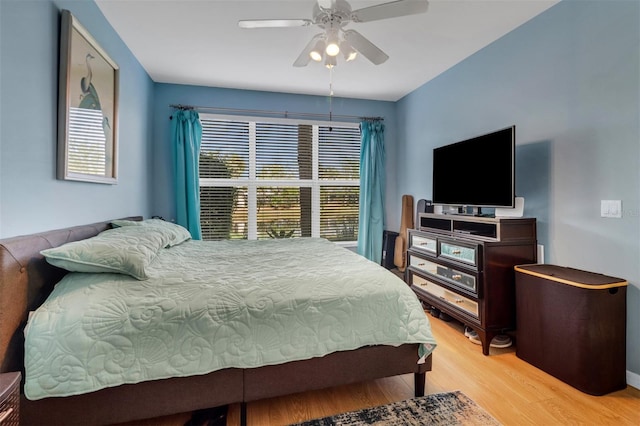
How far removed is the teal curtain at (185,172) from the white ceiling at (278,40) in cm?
52

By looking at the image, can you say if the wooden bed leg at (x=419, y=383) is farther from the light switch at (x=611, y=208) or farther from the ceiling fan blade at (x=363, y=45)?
the ceiling fan blade at (x=363, y=45)

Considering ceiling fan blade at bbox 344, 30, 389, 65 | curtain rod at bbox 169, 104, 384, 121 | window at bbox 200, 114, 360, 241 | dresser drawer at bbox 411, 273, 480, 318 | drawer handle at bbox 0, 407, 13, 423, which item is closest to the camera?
drawer handle at bbox 0, 407, 13, 423

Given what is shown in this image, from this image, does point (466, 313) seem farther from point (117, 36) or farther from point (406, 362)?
point (117, 36)

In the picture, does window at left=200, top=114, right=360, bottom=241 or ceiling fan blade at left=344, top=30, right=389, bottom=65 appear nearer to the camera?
ceiling fan blade at left=344, top=30, right=389, bottom=65

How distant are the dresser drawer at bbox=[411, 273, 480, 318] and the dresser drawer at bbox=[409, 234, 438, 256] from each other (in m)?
0.30

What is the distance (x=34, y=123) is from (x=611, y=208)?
336 cm

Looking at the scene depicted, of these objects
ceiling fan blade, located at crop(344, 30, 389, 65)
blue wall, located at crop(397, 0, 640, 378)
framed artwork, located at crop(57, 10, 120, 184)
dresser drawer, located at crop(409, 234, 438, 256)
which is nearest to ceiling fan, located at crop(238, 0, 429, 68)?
ceiling fan blade, located at crop(344, 30, 389, 65)

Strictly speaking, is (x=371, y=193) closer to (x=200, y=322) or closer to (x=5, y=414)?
(x=200, y=322)

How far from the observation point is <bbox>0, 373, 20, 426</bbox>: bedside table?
0.84 meters

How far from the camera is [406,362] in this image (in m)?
1.64

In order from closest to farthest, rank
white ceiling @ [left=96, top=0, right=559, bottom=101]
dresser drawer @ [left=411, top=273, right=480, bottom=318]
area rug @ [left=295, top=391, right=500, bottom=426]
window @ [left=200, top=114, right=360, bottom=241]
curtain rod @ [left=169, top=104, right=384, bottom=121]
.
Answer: area rug @ [left=295, top=391, right=500, bottom=426], white ceiling @ [left=96, top=0, right=559, bottom=101], dresser drawer @ [left=411, top=273, right=480, bottom=318], curtain rod @ [left=169, top=104, right=384, bottom=121], window @ [left=200, top=114, right=360, bottom=241]

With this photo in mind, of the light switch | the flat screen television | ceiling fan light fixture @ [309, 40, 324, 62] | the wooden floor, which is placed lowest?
the wooden floor

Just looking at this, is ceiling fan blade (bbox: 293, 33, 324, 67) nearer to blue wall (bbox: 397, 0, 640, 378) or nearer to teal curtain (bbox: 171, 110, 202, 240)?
blue wall (bbox: 397, 0, 640, 378)

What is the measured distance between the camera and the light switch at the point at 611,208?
1847 millimetres
